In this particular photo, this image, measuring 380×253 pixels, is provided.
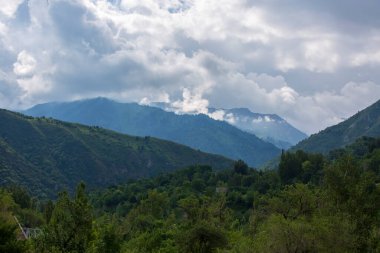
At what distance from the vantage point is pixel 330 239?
173ft

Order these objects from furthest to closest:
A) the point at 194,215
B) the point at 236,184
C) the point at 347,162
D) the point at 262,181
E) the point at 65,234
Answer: the point at 236,184 < the point at 262,181 < the point at 194,215 < the point at 347,162 < the point at 65,234

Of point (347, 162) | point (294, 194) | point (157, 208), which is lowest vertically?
point (157, 208)

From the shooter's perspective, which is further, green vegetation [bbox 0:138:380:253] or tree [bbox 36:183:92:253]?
green vegetation [bbox 0:138:380:253]

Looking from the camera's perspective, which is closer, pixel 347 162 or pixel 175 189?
pixel 347 162

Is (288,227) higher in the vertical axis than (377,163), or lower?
lower

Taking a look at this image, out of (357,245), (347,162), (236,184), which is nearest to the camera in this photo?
(357,245)

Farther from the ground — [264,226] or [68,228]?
[264,226]

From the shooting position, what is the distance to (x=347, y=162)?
77062 millimetres

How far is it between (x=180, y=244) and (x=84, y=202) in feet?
106

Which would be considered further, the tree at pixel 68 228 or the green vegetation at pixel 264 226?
the green vegetation at pixel 264 226

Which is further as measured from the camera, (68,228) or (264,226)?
(264,226)

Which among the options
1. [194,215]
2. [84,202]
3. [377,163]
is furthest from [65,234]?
[377,163]

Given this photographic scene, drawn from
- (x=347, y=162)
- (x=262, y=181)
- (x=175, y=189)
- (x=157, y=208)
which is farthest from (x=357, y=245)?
(x=175, y=189)

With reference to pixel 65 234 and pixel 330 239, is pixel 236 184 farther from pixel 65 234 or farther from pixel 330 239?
pixel 65 234
